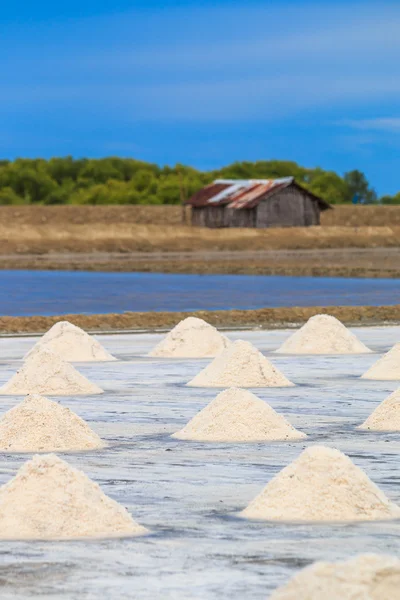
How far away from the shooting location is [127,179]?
7721 inches

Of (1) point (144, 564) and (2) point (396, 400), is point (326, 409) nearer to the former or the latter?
(2) point (396, 400)

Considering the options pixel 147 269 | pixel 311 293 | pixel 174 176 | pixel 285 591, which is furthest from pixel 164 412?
pixel 174 176

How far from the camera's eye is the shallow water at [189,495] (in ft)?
27.0

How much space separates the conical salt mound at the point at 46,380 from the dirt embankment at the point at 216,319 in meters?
11.3

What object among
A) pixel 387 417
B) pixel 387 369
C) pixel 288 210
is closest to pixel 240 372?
pixel 387 369

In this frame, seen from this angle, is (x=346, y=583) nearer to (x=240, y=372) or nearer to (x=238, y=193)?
(x=240, y=372)

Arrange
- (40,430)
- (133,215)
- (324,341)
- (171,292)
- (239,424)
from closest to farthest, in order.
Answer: (40,430) → (239,424) → (324,341) → (171,292) → (133,215)

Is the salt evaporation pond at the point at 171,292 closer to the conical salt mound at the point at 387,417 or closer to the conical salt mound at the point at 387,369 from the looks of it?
the conical salt mound at the point at 387,369

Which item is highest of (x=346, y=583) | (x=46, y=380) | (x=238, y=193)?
(x=238, y=193)

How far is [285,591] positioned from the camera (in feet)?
20.0

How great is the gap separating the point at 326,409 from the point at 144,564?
29.3 feet

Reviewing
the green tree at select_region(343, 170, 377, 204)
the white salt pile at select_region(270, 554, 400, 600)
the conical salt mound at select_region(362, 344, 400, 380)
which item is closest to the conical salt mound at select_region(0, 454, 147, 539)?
the white salt pile at select_region(270, 554, 400, 600)

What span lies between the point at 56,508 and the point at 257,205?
107475 millimetres

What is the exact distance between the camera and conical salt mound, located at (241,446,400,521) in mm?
10062
